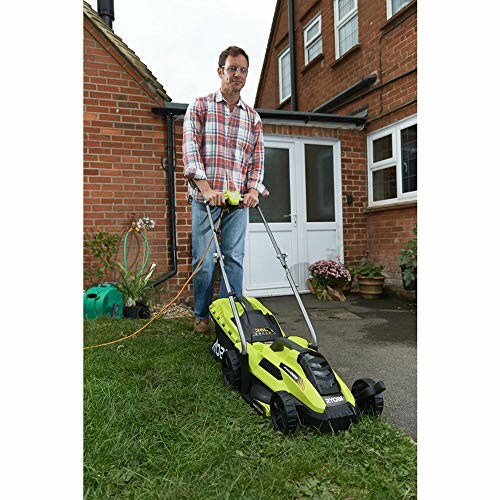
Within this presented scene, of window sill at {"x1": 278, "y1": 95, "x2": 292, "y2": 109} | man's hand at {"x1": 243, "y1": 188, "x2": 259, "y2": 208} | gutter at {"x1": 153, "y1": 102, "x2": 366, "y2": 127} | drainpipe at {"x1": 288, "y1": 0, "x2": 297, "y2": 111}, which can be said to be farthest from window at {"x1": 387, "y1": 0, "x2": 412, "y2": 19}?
man's hand at {"x1": 243, "y1": 188, "x2": 259, "y2": 208}

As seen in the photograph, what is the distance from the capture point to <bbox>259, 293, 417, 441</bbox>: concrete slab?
91.2 inches

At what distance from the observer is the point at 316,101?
8.01 meters

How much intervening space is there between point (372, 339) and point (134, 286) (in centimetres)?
254

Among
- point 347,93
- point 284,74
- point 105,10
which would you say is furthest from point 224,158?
point 284,74

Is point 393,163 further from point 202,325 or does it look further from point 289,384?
point 289,384

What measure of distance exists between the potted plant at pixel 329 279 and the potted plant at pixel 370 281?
6.7 inches

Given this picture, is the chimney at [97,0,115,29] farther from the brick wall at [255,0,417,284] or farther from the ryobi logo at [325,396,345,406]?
the ryobi logo at [325,396,345,406]

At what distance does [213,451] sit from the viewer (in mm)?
1682

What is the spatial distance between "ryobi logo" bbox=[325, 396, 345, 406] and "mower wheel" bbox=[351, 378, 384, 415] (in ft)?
0.66

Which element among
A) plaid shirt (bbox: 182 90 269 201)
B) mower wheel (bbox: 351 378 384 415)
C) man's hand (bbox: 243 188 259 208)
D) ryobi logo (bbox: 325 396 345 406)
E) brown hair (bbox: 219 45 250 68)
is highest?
brown hair (bbox: 219 45 250 68)

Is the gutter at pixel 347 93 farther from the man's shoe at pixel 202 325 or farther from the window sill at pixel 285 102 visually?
the man's shoe at pixel 202 325

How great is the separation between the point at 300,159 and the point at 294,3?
463 cm

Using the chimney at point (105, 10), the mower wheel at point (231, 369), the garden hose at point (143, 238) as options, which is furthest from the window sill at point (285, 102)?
the mower wheel at point (231, 369)

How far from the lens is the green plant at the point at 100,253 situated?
4.90m
